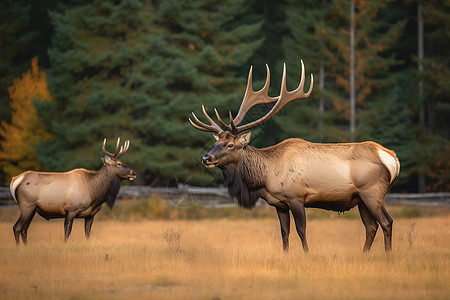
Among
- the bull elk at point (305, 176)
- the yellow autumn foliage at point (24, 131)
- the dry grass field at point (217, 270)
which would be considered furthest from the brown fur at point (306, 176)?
the yellow autumn foliage at point (24, 131)

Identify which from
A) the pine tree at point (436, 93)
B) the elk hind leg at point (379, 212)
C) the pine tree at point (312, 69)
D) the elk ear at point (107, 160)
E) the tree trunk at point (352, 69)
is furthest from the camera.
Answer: the pine tree at point (312, 69)

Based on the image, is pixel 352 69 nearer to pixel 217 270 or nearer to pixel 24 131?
pixel 24 131

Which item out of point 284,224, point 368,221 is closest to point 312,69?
point 368,221

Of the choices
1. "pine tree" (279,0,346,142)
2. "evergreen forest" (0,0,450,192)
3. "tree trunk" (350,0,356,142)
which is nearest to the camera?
"evergreen forest" (0,0,450,192)

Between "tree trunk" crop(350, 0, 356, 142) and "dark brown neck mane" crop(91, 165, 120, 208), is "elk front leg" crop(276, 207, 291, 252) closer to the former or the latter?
"dark brown neck mane" crop(91, 165, 120, 208)

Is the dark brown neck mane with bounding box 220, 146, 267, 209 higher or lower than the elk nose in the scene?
lower

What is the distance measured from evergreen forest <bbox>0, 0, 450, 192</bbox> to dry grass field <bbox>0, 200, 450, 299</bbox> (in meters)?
13.9

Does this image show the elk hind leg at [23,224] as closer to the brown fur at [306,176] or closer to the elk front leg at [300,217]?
the brown fur at [306,176]

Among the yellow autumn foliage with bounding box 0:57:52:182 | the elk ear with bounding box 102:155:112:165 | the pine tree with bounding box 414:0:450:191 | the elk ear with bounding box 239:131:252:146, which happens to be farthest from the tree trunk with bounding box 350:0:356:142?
the elk ear with bounding box 239:131:252:146

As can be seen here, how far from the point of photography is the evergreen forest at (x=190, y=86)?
25344 millimetres

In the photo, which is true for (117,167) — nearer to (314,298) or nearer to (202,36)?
(314,298)

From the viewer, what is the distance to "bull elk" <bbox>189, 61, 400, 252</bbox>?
9.32m

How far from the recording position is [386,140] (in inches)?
1047

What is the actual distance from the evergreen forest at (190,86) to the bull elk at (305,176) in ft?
47.9
